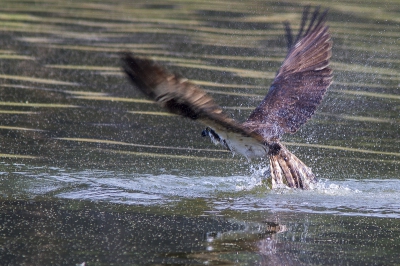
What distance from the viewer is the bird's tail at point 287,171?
7.41 meters

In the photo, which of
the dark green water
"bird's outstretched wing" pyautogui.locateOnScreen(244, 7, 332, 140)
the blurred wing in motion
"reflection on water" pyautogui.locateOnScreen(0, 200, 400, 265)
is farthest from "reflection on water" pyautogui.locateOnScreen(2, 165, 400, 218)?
the blurred wing in motion

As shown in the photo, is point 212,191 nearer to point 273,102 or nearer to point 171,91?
point 273,102

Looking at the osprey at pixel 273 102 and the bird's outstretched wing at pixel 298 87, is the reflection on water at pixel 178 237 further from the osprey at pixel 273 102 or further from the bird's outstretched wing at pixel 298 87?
the bird's outstretched wing at pixel 298 87

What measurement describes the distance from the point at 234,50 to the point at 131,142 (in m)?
5.39

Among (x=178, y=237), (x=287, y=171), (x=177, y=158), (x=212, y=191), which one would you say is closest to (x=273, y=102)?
(x=287, y=171)

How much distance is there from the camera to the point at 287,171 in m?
7.49

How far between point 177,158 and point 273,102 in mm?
1129

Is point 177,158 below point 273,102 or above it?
below

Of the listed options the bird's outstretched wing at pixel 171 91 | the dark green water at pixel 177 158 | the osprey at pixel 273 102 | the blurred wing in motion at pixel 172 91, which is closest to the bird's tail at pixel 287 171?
the osprey at pixel 273 102

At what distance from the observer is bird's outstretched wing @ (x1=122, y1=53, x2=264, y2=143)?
5461 mm

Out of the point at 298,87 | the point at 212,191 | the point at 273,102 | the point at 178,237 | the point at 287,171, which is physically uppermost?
the point at 298,87

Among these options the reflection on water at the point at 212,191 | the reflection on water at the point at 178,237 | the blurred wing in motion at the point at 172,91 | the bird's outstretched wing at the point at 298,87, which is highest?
the bird's outstretched wing at the point at 298,87

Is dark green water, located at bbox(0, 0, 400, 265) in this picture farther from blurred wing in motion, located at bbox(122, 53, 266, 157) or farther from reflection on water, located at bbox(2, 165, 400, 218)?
blurred wing in motion, located at bbox(122, 53, 266, 157)

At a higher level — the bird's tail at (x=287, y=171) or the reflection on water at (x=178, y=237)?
the bird's tail at (x=287, y=171)
